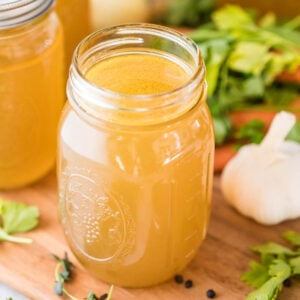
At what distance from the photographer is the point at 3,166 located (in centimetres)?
184

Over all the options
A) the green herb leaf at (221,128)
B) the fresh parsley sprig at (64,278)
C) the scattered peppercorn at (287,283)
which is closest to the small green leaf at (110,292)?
the fresh parsley sprig at (64,278)

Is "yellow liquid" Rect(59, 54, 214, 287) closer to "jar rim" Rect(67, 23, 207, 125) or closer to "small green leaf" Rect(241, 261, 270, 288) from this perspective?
"jar rim" Rect(67, 23, 207, 125)

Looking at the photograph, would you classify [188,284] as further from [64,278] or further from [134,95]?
[134,95]

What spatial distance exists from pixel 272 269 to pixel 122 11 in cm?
94

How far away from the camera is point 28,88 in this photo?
1.77 meters

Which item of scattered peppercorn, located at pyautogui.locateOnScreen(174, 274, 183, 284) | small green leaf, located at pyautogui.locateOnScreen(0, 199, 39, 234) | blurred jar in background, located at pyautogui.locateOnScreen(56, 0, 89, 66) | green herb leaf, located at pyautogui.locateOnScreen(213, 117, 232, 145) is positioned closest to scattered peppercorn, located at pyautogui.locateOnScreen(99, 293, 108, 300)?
scattered peppercorn, located at pyautogui.locateOnScreen(174, 274, 183, 284)

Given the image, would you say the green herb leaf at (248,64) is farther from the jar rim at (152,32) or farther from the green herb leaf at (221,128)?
the jar rim at (152,32)

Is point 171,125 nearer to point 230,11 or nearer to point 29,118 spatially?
point 29,118

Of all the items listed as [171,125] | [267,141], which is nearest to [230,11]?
[267,141]

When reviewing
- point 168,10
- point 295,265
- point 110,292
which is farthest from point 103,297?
point 168,10

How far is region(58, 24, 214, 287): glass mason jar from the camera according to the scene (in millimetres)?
1441

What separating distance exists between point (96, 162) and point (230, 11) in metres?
0.94

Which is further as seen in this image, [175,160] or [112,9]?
[112,9]

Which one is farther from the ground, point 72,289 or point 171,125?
point 171,125
